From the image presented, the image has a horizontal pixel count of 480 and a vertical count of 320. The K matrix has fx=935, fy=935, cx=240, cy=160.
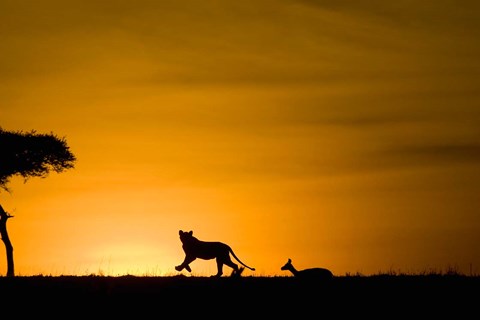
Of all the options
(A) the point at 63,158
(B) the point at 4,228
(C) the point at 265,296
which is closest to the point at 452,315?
(C) the point at 265,296

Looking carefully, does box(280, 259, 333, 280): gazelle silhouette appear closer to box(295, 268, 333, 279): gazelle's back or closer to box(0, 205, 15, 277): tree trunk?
box(295, 268, 333, 279): gazelle's back

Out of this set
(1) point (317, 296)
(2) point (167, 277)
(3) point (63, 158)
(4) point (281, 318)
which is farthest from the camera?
(3) point (63, 158)

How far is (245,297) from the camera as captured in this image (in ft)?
81.4

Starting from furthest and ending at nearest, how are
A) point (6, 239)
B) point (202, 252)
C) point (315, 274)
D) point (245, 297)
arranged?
point (6, 239), point (202, 252), point (315, 274), point (245, 297)

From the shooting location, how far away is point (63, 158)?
48.3m

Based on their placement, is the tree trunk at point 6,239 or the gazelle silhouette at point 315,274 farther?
the tree trunk at point 6,239

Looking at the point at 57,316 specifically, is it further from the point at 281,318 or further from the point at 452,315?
the point at 452,315

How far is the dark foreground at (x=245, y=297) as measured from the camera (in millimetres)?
22895

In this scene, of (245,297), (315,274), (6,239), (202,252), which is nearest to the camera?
(245,297)

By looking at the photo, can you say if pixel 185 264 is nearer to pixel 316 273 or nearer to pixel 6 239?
pixel 316 273

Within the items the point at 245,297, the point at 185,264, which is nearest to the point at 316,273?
the point at 245,297

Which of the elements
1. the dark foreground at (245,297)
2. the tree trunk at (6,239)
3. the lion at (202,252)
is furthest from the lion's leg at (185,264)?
the tree trunk at (6,239)

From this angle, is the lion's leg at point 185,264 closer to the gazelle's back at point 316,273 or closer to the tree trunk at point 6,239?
the gazelle's back at point 316,273

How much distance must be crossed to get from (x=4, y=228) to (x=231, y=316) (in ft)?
70.8
